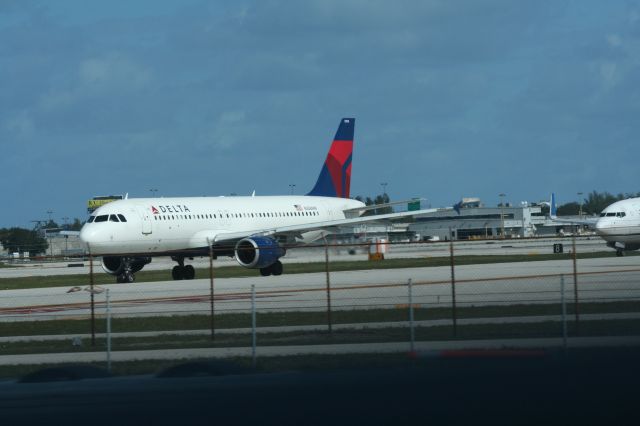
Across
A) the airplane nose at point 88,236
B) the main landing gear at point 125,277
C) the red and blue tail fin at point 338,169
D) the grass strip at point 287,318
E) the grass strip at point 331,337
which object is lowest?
the grass strip at point 331,337

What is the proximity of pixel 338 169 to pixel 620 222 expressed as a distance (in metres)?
15.2

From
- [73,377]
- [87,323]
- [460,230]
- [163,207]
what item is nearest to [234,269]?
[163,207]

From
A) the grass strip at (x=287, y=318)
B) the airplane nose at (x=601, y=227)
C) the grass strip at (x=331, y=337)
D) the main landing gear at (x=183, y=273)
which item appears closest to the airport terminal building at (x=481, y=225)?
the airplane nose at (x=601, y=227)

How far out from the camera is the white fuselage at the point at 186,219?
43312 mm

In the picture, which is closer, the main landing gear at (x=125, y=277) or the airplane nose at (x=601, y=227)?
the main landing gear at (x=125, y=277)

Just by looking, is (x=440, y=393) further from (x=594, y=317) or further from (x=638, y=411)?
(x=594, y=317)

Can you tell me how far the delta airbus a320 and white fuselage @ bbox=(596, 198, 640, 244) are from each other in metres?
8.54

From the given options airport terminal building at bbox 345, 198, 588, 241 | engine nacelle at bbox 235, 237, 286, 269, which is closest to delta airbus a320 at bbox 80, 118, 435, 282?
engine nacelle at bbox 235, 237, 286, 269

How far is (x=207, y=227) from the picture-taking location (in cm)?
4772

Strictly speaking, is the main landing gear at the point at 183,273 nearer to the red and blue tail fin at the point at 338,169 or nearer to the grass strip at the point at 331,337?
the red and blue tail fin at the point at 338,169

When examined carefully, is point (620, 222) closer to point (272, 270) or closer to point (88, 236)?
point (272, 270)

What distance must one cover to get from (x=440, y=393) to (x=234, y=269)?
4526cm

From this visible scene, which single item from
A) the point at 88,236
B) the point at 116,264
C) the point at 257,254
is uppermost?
the point at 88,236

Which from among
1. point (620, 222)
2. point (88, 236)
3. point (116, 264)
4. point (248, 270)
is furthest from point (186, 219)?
point (620, 222)
